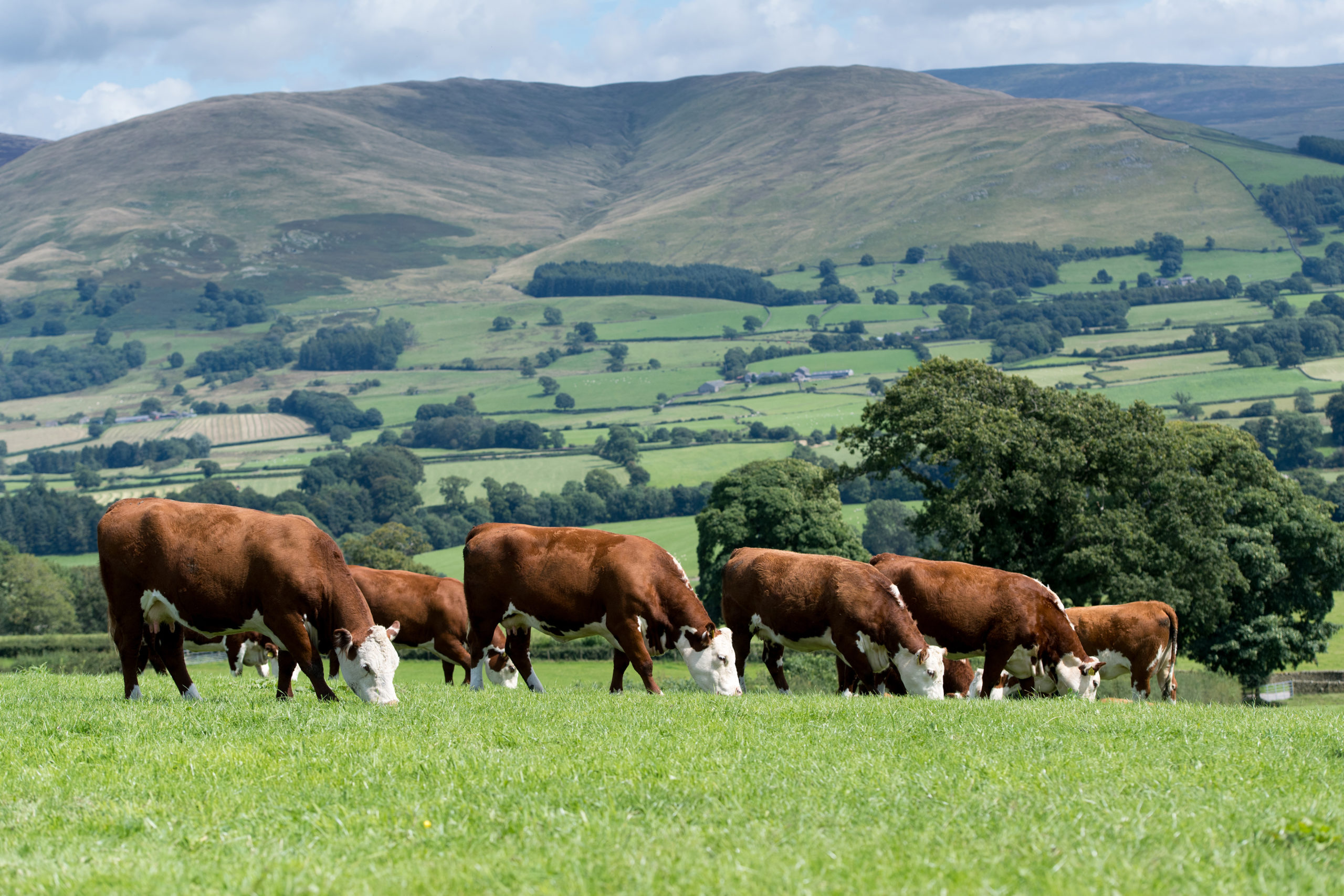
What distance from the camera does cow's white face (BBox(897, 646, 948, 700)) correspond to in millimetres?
20781

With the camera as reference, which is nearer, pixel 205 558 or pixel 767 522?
pixel 205 558

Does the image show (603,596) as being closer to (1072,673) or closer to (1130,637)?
(1072,673)

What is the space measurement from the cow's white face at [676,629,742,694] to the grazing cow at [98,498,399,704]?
5.73 metres

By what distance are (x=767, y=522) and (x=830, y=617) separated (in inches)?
1682

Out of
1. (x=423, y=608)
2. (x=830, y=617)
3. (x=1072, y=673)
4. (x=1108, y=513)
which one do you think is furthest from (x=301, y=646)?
(x=1108, y=513)

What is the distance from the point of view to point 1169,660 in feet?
97.0

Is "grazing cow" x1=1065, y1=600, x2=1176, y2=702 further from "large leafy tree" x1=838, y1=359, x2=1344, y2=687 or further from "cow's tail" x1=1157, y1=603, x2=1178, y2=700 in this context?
"large leafy tree" x1=838, y1=359, x2=1344, y2=687

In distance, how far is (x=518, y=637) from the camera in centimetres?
2330

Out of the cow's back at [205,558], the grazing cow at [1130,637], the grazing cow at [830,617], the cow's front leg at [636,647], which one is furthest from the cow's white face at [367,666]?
the grazing cow at [1130,637]

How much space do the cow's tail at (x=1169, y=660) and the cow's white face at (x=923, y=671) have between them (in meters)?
10.1

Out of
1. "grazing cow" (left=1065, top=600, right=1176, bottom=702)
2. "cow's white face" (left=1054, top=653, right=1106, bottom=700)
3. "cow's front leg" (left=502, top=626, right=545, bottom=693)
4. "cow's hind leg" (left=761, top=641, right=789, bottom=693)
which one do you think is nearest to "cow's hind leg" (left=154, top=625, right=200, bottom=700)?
"cow's front leg" (left=502, top=626, right=545, bottom=693)

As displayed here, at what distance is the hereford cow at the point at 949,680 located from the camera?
888 inches

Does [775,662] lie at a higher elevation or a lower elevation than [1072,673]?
higher

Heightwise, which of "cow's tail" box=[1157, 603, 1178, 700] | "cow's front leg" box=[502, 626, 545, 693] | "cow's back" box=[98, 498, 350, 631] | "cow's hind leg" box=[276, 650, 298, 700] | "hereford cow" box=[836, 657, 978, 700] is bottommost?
"cow's tail" box=[1157, 603, 1178, 700]
